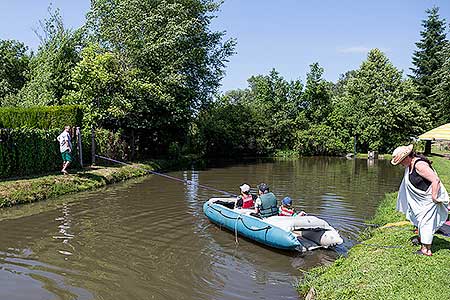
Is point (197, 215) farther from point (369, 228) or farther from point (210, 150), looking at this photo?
point (210, 150)

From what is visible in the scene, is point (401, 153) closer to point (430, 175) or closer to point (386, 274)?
point (430, 175)

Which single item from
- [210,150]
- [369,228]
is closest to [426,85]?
[210,150]

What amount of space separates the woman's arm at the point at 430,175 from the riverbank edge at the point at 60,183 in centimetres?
1187

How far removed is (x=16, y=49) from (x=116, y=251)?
153 ft

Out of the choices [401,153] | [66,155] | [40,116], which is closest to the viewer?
[401,153]

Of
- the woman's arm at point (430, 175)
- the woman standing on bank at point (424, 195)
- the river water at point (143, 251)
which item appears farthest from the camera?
the river water at point (143, 251)

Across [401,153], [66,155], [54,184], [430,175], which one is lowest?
[54,184]

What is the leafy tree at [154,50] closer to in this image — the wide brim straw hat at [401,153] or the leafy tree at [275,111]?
the leafy tree at [275,111]

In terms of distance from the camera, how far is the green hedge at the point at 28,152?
15172mm

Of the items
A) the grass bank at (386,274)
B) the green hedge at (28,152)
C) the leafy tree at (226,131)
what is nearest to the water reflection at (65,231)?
the green hedge at (28,152)

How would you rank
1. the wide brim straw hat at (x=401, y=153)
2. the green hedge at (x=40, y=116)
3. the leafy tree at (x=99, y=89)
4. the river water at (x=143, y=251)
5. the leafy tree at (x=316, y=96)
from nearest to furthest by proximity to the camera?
the wide brim straw hat at (x=401, y=153) → the river water at (x=143, y=251) → the green hedge at (x=40, y=116) → the leafy tree at (x=99, y=89) → the leafy tree at (x=316, y=96)

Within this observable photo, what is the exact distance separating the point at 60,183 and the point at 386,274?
12.9 metres

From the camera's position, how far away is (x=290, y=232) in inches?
337

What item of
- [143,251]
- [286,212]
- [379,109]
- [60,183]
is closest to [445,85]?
[379,109]
